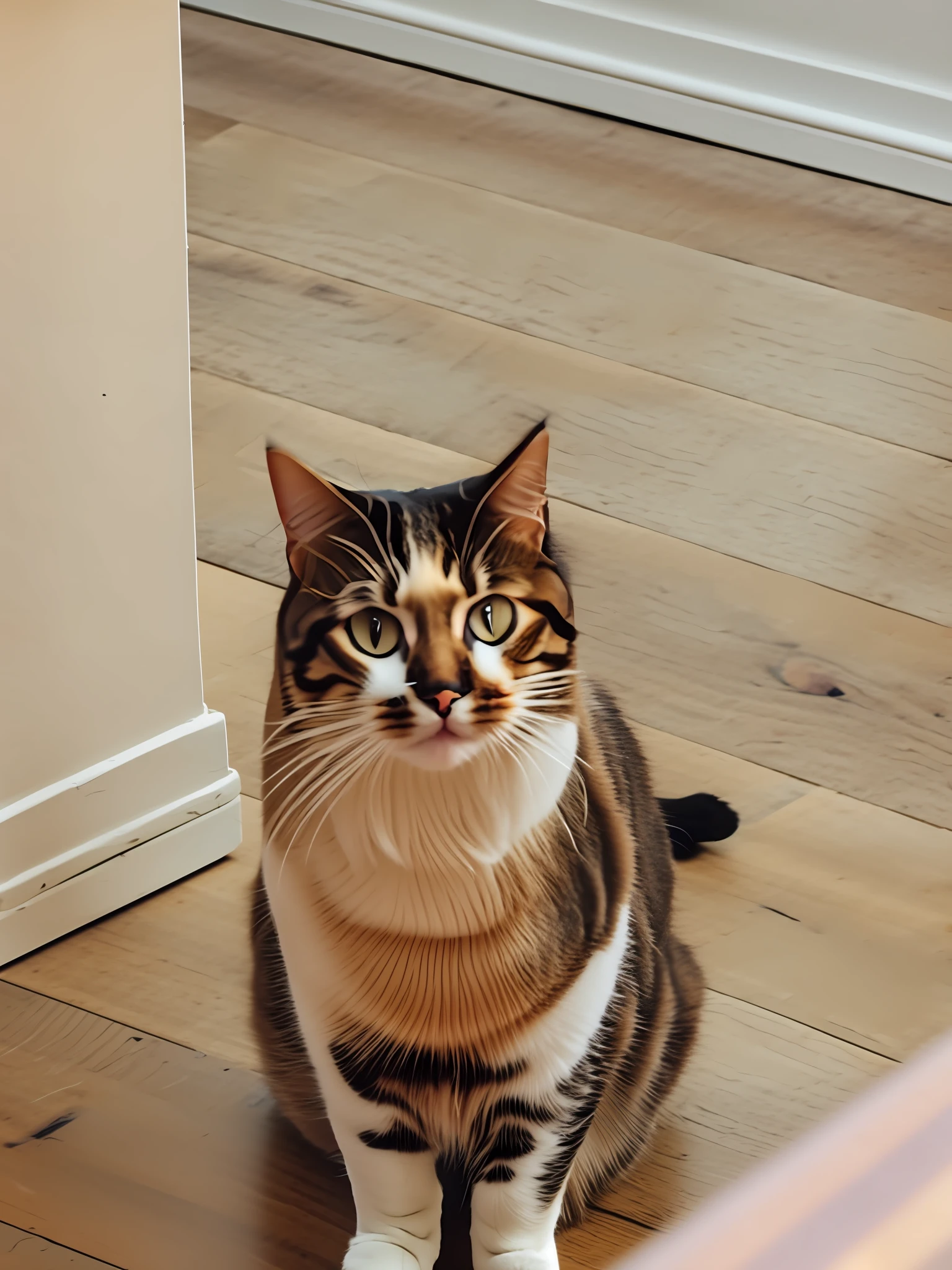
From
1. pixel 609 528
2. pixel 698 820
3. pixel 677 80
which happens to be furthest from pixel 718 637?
pixel 677 80

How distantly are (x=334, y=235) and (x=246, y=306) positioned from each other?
0.61ft

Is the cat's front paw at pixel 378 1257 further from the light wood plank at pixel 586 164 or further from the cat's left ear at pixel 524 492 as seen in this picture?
the light wood plank at pixel 586 164

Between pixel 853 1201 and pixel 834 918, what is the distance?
909mm

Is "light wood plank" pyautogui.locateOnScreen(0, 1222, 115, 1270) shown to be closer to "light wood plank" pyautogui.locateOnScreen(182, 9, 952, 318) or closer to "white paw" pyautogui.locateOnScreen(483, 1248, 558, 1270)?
"white paw" pyautogui.locateOnScreen(483, 1248, 558, 1270)

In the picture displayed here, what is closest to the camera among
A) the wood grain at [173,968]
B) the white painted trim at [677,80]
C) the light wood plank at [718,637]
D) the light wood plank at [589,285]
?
the wood grain at [173,968]

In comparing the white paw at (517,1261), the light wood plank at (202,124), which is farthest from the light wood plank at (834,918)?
the light wood plank at (202,124)

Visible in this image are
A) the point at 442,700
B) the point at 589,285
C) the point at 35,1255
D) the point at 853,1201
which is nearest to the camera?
the point at 853,1201

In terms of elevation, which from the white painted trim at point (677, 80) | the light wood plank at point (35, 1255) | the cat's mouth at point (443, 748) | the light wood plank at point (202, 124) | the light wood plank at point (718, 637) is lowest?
the light wood plank at point (35, 1255)

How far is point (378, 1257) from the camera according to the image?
69 cm

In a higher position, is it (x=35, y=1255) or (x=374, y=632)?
(x=374, y=632)

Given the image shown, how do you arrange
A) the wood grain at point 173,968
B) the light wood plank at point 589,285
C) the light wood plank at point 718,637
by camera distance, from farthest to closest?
the light wood plank at point 589,285 → the light wood plank at point 718,637 → the wood grain at point 173,968

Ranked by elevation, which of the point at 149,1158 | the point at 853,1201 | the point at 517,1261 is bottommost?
the point at 149,1158

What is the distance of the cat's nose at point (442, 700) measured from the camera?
554 mm

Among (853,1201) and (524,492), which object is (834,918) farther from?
(853,1201)
